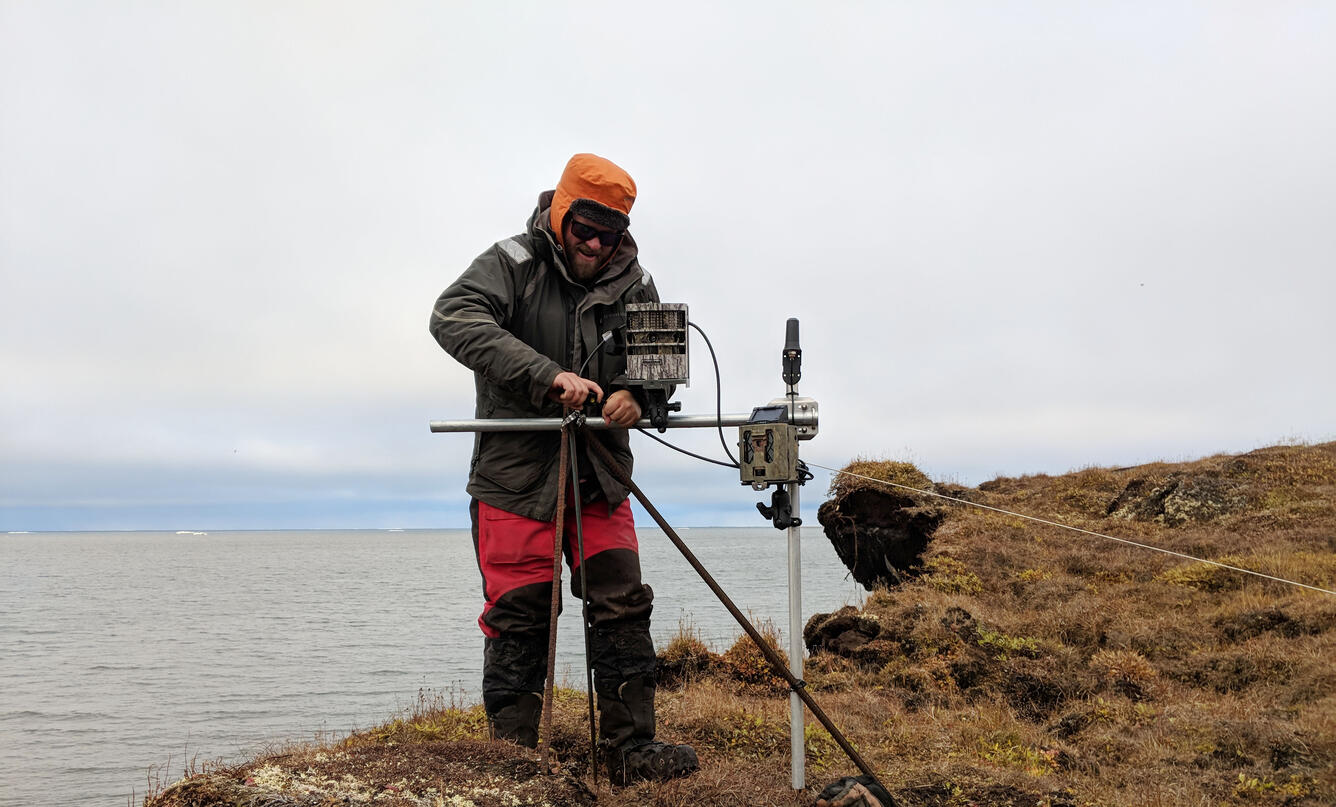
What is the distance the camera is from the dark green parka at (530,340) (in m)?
4.05

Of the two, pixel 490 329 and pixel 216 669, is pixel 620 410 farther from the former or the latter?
pixel 216 669

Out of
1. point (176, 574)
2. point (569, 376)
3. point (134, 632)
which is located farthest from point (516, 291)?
point (176, 574)

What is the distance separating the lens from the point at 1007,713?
20.0 ft

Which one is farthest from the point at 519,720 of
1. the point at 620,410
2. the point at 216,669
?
the point at 216,669

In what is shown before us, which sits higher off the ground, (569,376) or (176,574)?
(569,376)

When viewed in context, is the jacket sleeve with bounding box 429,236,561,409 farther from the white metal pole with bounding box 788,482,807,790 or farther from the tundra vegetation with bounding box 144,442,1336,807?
the tundra vegetation with bounding box 144,442,1336,807

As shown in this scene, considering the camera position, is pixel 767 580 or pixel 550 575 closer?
pixel 550 575

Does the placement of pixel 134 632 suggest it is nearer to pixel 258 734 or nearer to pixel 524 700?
pixel 258 734

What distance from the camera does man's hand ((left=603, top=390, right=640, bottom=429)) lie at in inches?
158

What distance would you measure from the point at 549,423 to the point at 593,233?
0.98 m

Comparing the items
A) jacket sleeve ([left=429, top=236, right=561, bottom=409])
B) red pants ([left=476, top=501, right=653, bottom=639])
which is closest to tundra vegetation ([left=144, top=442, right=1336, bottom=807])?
red pants ([left=476, top=501, right=653, bottom=639])

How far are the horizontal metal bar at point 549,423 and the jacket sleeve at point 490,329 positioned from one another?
0.14 meters

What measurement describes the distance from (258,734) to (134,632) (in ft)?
61.3

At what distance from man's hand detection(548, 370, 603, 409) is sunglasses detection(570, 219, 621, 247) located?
2.56 feet
